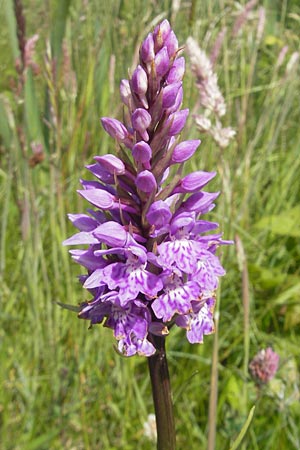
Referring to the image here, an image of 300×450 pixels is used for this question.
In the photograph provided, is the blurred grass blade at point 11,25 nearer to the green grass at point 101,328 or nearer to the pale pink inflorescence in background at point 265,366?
the green grass at point 101,328

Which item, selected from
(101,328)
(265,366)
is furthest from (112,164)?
(101,328)

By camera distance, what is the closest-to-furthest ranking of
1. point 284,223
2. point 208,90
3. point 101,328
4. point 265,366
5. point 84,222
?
point 84,222, point 265,366, point 208,90, point 101,328, point 284,223

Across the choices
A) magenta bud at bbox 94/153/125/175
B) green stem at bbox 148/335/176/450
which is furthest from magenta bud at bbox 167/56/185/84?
green stem at bbox 148/335/176/450

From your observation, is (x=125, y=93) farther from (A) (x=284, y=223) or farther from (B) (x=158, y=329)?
(A) (x=284, y=223)

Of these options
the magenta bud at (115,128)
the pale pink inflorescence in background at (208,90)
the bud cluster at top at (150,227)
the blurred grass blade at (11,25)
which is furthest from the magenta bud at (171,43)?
the blurred grass blade at (11,25)

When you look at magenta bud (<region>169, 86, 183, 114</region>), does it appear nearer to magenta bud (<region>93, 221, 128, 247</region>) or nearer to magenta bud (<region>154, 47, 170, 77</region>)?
magenta bud (<region>154, 47, 170, 77</region>)

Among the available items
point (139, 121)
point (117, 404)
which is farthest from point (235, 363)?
point (139, 121)
